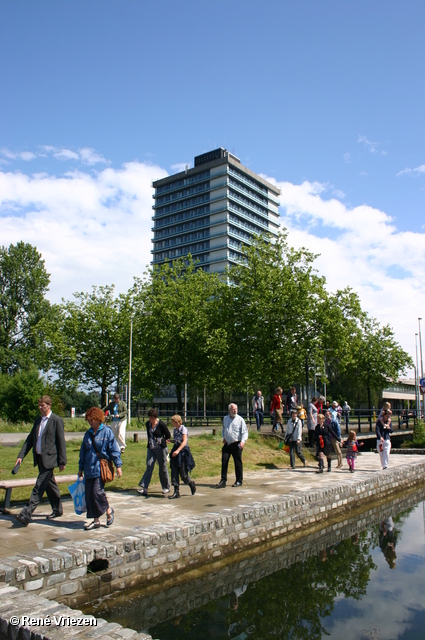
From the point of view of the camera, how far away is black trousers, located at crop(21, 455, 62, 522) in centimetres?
741

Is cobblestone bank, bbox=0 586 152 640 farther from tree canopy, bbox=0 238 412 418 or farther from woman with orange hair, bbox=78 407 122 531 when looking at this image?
tree canopy, bbox=0 238 412 418

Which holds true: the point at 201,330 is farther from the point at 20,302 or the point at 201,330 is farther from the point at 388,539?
the point at 388,539

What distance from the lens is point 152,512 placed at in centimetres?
855

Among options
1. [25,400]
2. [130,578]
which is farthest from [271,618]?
[25,400]

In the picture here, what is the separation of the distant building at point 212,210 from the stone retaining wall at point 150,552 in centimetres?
9032

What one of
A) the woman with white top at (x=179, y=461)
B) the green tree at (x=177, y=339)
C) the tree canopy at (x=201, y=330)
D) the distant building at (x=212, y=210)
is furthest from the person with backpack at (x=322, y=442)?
the distant building at (x=212, y=210)

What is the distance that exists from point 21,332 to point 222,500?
4244 cm

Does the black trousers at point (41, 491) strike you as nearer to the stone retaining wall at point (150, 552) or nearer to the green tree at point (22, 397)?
the stone retaining wall at point (150, 552)

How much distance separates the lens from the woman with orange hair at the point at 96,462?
23.5 ft

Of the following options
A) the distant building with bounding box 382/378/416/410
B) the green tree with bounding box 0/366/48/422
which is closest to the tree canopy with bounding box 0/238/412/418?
the green tree with bounding box 0/366/48/422

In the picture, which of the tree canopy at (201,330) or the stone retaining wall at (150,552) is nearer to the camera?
the stone retaining wall at (150,552)

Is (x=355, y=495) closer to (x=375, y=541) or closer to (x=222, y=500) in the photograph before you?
(x=375, y=541)

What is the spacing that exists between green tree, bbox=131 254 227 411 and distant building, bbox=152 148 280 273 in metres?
59.4

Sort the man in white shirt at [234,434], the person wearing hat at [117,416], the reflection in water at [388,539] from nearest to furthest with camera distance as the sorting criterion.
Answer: the reflection in water at [388,539]
the man in white shirt at [234,434]
the person wearing hat at [117,416]
